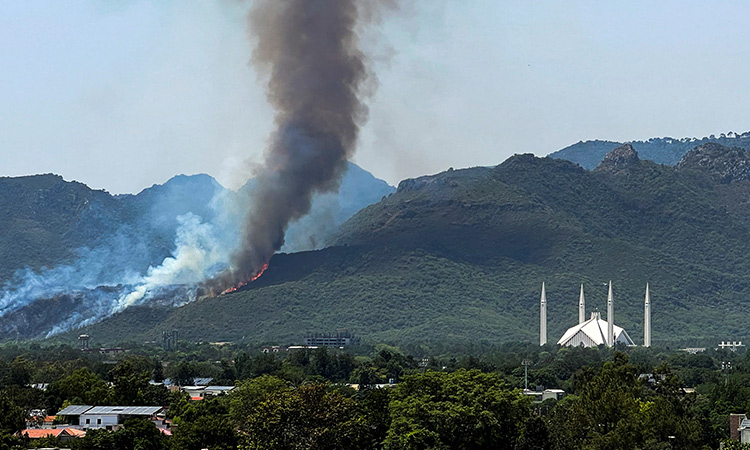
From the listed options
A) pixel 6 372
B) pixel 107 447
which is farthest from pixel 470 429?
pixel 6 372

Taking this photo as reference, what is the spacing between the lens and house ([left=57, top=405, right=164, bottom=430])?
276ft

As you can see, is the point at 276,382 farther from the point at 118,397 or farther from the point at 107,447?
the point at 107,447

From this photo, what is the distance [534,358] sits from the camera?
556ft

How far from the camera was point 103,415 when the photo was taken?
85.1 m

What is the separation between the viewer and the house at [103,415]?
84.2 meters

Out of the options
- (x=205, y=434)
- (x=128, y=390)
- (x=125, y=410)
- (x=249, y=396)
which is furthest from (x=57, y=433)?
(x=128, y=390)

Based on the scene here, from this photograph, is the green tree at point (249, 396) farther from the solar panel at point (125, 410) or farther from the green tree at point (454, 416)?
the green tree at point (454, 416)

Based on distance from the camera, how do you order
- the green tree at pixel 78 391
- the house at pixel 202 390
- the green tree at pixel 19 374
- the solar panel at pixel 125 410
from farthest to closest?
1. the house at pixel 202 390
2. the green tree at pixel 19 374
3. the green tree at pixel 78 391
4. the solar panel at pixel 125 410

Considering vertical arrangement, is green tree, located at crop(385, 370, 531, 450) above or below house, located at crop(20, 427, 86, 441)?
above

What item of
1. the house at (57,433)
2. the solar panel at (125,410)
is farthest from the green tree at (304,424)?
the solar panel at (125,410)

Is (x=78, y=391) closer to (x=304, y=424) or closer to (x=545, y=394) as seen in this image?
(x=304, y=424)

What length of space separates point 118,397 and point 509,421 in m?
28.0

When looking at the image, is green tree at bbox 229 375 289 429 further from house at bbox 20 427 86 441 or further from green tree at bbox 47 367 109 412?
house at bbox 20 427 86 441

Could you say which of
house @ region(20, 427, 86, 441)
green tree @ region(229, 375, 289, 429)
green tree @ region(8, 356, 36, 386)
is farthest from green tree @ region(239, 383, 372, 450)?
green tree @ region(8, 356, 36, 386)
